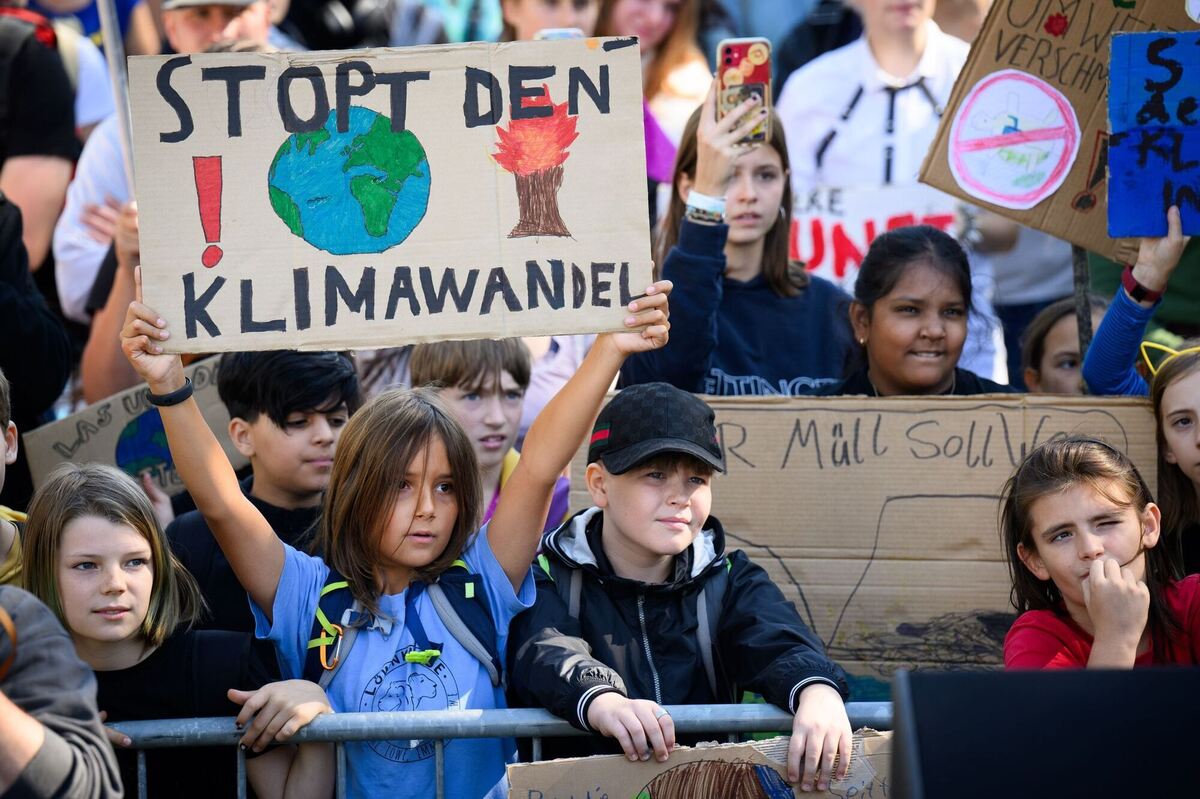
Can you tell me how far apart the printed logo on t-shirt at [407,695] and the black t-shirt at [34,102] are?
123 inches

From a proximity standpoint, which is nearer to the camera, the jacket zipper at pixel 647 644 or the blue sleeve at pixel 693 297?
the jacket zipper at pixel 647 644

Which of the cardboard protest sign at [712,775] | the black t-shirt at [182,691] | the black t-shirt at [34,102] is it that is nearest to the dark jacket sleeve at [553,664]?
the cardboard protest sign at [712,775]

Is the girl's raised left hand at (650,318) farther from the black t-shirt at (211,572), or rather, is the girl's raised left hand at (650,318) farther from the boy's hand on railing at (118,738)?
the boy's hand on railing at (118,738)

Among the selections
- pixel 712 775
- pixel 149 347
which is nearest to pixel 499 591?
pixel 712 775

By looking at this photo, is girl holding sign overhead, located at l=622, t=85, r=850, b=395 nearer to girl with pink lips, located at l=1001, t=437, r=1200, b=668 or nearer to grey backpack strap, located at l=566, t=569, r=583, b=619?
grey backpack strap, located at l=566, t=569, r=583, b=619

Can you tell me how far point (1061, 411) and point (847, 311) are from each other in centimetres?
101

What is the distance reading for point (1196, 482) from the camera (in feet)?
13.1

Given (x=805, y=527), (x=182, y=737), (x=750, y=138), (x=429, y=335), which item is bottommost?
(x=182, y=737)

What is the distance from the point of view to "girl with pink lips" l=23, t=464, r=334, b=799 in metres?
3.26

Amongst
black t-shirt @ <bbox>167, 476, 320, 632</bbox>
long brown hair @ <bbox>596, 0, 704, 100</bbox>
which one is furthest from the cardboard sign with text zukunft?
long brown hair @ <bbox>596, 0, 704, 100</bbox>

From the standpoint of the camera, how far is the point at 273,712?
317cm

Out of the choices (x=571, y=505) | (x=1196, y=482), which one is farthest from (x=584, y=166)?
(x=1196, y=482)

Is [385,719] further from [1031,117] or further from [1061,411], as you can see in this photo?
[1031,117]

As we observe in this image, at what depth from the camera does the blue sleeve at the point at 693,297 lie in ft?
14.5
